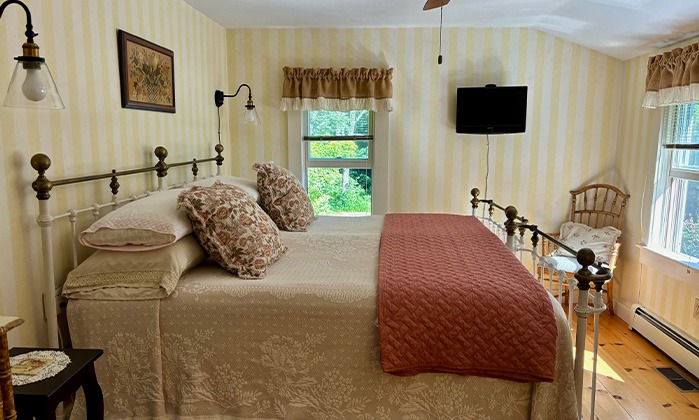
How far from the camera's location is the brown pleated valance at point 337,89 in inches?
163

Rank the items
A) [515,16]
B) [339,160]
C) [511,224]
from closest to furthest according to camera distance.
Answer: [511,224], [515,16], [339,160]

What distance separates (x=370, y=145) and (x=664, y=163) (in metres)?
2.29

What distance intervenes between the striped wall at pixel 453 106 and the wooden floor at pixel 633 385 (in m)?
1.26

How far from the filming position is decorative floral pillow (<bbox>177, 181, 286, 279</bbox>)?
6.63ft

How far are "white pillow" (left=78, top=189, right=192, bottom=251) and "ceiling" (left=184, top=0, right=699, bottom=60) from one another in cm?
206

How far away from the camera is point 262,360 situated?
1839 millimetres

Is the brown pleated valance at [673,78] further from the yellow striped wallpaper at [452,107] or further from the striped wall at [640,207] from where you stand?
the yellow striped wallpaper at [452,107]

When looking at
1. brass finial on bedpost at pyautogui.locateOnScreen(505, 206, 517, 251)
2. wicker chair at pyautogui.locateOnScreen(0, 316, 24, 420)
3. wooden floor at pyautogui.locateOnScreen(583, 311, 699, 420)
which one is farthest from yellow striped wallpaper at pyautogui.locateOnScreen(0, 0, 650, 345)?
wicker chair at pyautogui.locateOnScreen(0, 316, 24, 420)

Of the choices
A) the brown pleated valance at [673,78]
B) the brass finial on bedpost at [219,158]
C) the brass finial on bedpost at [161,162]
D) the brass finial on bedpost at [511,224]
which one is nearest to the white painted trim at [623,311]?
the brown pleated valance at [673,78]

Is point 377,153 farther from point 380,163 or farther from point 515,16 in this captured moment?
point 515,16

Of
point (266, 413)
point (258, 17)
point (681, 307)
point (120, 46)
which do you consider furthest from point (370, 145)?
point (266, 413)

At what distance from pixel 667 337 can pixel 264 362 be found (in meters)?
2.89

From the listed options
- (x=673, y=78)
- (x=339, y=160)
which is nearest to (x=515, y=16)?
(x=673, y=78)

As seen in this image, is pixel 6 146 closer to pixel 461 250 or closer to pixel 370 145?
pixel 461 250
